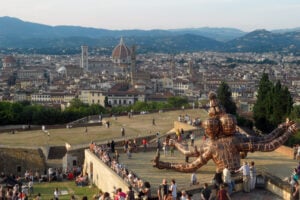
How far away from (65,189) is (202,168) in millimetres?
7264

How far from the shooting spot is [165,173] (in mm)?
26203

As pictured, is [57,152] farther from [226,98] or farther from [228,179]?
[226,98]

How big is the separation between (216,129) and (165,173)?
379 cm

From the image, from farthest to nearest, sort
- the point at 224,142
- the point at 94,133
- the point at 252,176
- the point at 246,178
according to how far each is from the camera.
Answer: the point at 94,133
the point at 224,142
the point at 252,176
the point at 246,178

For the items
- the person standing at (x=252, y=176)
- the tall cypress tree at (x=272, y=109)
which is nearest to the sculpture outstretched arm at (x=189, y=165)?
the person standing at (x=252, y=176)

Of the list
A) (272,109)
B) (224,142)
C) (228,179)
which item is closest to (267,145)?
(224,142)

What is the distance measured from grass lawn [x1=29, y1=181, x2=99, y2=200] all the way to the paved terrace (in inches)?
90.5

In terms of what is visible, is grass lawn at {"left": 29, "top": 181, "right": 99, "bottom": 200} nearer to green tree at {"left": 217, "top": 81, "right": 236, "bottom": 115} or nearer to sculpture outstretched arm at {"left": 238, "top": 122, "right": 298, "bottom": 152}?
sculpture outstretched arm at {"left": 238, "top": 122, "right": 298, "bottom": 152}

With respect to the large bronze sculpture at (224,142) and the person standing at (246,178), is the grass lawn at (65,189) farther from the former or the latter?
the person standing at (246,178)

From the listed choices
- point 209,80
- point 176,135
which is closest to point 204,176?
point 176,135

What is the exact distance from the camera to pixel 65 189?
29.0m

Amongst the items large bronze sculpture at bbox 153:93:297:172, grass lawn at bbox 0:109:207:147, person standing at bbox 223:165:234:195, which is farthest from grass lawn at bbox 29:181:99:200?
grass lawn at bbox 0:109:207:147

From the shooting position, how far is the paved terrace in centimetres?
2352

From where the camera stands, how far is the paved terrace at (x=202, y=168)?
926 inches
